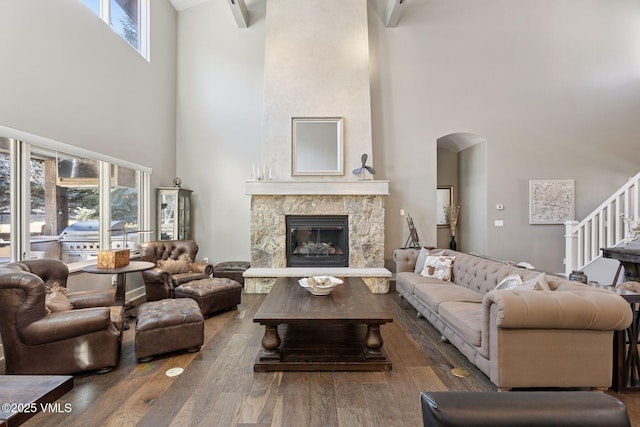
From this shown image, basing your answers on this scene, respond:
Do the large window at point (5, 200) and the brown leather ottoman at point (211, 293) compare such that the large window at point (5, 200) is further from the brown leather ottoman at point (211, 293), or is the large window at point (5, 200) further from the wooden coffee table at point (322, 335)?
the wooden coffee table at point (322, 335)

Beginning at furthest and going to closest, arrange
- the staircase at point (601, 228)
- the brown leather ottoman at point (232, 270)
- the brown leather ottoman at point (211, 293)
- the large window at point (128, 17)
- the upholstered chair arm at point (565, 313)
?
the brown leather ottoman at point (232, 270) < the staircase at point (601, 228) < the large window at point (128, 17) < the brown leather ottoman at point (211, 293) < the upholstered chair arm at point (565, 313)

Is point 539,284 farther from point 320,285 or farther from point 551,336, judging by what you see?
point 320,285

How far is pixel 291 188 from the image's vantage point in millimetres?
5207

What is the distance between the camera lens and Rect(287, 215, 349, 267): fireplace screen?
17.6 feet

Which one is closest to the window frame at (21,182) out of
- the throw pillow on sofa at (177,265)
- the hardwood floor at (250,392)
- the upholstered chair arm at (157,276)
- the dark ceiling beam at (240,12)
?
the upholstered chair arm at (157,276)

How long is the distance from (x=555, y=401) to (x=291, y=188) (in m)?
4.59

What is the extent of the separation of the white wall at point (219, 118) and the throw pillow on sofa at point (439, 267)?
3.42 metres

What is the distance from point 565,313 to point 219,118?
5896mm

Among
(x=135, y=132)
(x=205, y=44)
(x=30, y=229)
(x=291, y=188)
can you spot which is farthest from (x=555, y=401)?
(x=205, y=44)

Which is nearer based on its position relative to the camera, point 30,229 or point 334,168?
point 30,229

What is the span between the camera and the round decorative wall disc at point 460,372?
249 centimetres

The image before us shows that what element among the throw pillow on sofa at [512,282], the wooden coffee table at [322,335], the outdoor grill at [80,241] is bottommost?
the wooden coffee table at [322,335]

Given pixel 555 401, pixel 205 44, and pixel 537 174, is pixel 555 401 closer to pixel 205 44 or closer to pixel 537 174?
pixel 537 174

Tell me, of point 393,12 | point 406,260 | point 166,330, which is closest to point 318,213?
point 406,260
